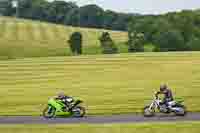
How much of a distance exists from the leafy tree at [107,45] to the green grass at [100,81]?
11.8 m

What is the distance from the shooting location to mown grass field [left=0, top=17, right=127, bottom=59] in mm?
61312

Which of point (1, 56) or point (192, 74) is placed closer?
point (192, 74)

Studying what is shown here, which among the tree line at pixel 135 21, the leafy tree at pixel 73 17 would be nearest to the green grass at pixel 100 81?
the tree line at pixel 135 21

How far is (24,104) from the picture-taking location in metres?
33.2

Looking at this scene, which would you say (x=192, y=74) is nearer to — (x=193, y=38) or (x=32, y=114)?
(x=32, y=114)

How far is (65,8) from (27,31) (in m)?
31.0

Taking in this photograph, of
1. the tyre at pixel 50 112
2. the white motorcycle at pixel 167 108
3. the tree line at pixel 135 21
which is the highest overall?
the tree line at pixel 135 21

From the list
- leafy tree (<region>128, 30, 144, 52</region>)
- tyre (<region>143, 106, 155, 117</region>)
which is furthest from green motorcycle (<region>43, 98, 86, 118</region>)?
leafy tree (<region>128, 30, 144, 52</region>)

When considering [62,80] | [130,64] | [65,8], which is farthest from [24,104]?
[65,8]

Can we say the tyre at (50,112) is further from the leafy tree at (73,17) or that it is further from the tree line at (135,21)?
the leafy tree at (73,17)

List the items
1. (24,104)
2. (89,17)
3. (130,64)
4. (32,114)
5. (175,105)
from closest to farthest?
(175,105) → (32,114) → (24,104) → (130,64) → (89,17)

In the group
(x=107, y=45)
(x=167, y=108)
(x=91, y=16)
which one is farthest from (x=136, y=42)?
(x=167, y=108)

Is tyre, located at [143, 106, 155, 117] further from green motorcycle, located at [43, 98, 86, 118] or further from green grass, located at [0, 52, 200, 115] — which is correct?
green grass, located at [0, 52, 200, 115]

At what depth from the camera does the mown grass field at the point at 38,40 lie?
201ft
